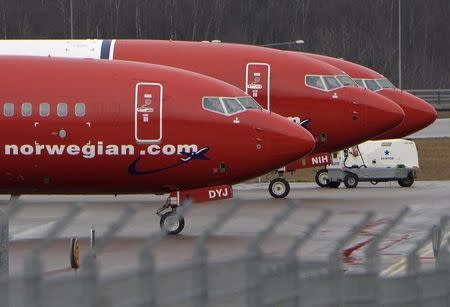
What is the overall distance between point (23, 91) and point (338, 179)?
1486cm

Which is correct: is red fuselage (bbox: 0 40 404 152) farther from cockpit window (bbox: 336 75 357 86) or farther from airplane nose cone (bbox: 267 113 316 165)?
airplane nose cone (bbox: 267 113 316 165)

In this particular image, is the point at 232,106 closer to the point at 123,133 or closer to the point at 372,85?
the point at 123,133

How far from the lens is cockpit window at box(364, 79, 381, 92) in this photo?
41781 millimetres

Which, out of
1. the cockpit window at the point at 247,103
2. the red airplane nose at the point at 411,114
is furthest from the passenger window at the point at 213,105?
the red airplane nose at the point at 411,114

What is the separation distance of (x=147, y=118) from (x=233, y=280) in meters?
19.2

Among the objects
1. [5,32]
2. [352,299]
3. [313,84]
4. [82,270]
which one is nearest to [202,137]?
[313,84]

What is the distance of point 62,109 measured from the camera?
27453 mm

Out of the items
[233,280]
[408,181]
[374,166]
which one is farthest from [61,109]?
[233,280]

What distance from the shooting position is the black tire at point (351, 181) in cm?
4050

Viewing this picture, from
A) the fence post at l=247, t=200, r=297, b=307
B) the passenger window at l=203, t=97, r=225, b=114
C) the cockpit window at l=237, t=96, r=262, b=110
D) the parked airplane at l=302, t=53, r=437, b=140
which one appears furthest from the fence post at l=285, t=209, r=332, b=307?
the parked airplane at l=302, t=53, r=437, b=140

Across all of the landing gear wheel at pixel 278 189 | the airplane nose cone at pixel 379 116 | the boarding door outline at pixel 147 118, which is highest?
the airplane nose cone at pixel 379 116

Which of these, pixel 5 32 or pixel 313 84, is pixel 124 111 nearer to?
pixel 313 84

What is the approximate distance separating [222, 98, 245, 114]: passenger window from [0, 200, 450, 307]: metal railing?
16.4 m

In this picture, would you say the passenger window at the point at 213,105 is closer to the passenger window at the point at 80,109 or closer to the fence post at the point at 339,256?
the passenger window at the point at 80,109
